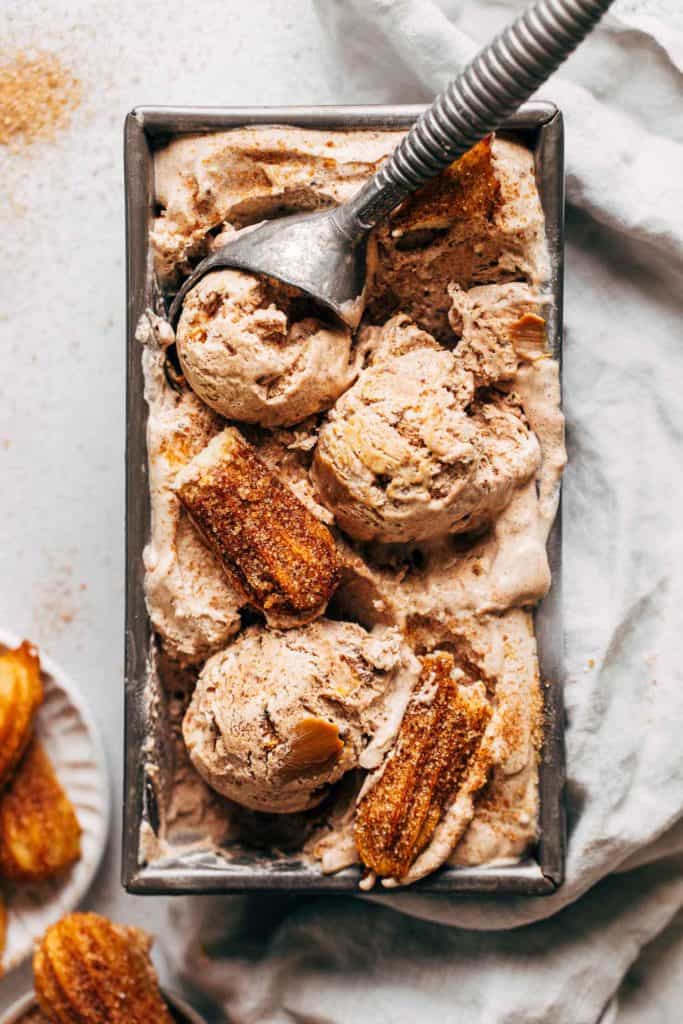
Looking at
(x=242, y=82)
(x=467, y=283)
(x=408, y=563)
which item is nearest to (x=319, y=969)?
(x=408, y=563)

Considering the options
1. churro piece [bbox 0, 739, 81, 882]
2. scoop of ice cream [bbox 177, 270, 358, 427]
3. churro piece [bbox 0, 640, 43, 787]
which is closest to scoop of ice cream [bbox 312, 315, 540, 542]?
scoop of ice cream [bbox 177, 270, 358, 427]

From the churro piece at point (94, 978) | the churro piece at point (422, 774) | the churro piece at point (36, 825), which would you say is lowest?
the churro piece at point (94, 978)

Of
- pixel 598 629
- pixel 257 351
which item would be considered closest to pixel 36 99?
pixel 257 351

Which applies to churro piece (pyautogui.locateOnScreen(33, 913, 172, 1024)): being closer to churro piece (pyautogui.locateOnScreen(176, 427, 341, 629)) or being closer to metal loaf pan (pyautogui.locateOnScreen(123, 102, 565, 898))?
metal loaf pan (pyautogui.locateOnScreen(123, 102, 565, 898))

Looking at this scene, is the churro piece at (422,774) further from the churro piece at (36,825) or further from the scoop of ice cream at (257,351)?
the churro piece at (36,825)

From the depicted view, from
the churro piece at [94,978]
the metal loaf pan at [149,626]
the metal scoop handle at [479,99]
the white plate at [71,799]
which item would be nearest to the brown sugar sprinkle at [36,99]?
the metal loaf pan at [149,626]

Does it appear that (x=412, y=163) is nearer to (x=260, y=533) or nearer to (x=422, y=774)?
(x=260, y=533)

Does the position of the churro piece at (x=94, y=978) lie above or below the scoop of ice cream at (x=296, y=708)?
below
